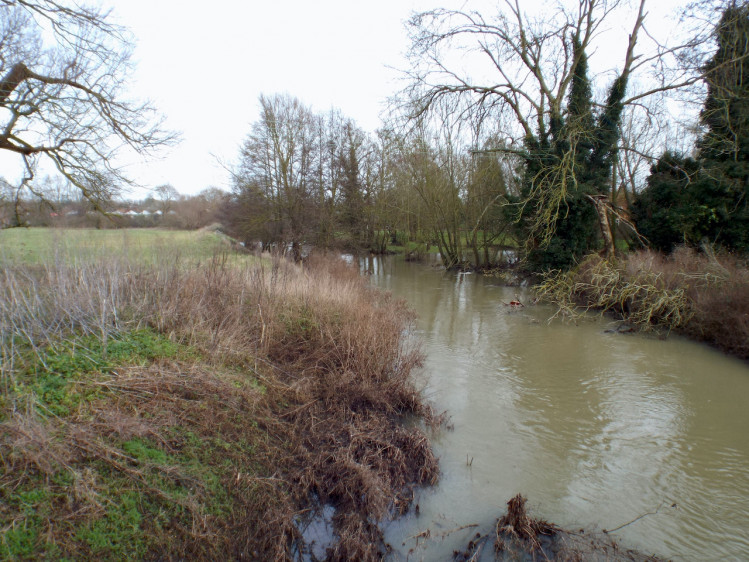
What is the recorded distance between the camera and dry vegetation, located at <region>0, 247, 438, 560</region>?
320 cm

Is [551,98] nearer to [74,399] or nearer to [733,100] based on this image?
[733,100]

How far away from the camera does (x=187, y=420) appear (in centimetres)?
441

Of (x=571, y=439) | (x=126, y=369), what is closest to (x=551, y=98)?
(x=571, y=439)

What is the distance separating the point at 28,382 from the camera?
4051 millimetres

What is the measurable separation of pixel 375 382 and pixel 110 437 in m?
3.55

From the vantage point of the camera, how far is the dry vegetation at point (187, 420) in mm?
3197

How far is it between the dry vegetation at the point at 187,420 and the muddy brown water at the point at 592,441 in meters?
0.58

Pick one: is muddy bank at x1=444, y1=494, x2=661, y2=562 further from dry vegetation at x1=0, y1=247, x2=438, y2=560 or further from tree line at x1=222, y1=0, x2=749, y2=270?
tree line at x1=222, y1=0, x2=749, y2=270

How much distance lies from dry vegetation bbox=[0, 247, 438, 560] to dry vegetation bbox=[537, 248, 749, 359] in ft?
23.0

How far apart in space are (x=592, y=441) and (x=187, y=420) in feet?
16.9

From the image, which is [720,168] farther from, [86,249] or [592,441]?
[86,249]

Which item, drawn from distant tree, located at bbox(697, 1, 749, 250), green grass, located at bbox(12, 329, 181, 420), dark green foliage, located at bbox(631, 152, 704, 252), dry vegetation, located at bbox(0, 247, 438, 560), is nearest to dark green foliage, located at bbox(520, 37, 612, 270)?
dark green foliage, located at bbox(631, 152, 704, 252)

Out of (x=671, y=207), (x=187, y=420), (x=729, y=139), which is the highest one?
(x=729, y=139)

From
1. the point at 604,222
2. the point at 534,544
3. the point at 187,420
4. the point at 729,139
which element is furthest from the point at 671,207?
the point at 187,420
